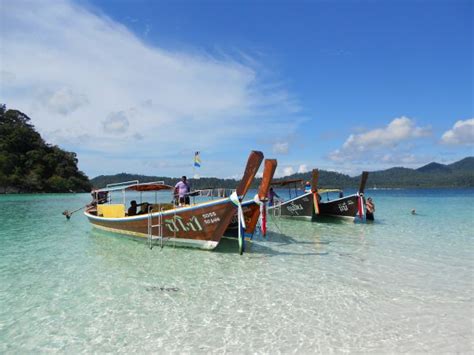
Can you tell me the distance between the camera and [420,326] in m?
5.66

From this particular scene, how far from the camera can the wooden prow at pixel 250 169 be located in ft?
33.4

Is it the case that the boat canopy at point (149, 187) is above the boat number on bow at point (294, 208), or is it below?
above

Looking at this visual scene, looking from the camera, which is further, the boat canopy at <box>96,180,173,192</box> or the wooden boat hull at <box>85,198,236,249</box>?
the boat canopy at <box>96,180,173,192</box>

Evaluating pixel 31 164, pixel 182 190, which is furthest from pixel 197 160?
pixel 31 164

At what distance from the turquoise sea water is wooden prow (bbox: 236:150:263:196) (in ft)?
6.88

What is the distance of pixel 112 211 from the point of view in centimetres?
1581

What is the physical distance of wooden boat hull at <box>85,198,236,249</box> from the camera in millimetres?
10586

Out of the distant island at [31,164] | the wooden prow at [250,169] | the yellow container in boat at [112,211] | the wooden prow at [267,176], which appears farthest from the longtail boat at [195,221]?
the distant island at [31,164]

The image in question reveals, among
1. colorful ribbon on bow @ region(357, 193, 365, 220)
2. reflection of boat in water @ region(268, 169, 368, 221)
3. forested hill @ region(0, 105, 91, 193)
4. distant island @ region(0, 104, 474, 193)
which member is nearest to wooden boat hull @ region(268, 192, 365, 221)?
reflection of boat in water @ region(268, 169, 368, 221)

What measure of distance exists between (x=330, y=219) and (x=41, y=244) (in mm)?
14863

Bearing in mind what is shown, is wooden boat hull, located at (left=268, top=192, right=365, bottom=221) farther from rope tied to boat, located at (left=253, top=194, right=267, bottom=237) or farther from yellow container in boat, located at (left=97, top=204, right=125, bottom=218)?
rope tied to boat, located at (left=253, top=194, right=267, bottom=237)

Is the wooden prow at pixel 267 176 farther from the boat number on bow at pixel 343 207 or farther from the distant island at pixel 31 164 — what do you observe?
the distant island at pixel 31 164

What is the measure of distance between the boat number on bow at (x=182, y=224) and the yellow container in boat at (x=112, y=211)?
4412mm

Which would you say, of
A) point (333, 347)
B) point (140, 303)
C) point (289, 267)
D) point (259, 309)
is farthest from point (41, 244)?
point (333, 347)
